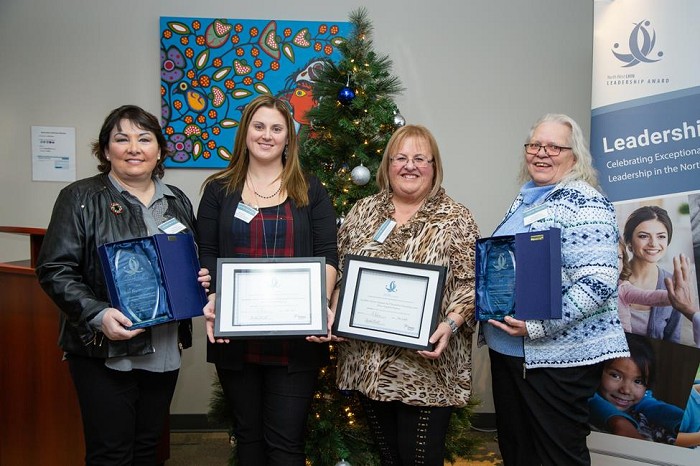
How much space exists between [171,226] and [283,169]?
1.54 ft

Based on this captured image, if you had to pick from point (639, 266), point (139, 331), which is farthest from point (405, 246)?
point (639, 266)

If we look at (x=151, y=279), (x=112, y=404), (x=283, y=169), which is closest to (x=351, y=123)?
(x=283, y=169)

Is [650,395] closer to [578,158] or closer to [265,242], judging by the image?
[578,158]

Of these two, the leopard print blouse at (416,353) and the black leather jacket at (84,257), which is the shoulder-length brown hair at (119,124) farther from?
the leopard print blouse at (416,353)

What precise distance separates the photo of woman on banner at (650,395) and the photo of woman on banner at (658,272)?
0.08 meters

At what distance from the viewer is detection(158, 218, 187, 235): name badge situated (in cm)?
197

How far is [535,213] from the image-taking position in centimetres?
190

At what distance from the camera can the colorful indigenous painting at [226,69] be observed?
11.4 ft

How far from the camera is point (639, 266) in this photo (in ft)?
8.54

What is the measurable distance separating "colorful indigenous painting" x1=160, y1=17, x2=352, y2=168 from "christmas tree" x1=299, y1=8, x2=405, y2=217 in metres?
0.74

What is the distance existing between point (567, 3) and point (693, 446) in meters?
2.70

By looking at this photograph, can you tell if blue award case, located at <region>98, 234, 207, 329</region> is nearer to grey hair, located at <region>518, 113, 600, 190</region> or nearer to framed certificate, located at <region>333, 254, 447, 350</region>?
framed certificate, located at <region>333, 254, 447, 350</region>

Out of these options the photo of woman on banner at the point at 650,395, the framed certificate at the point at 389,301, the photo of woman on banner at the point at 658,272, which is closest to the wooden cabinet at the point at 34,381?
the framed certificate at the point at 389,301

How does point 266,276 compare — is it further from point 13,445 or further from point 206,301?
point 13,445
